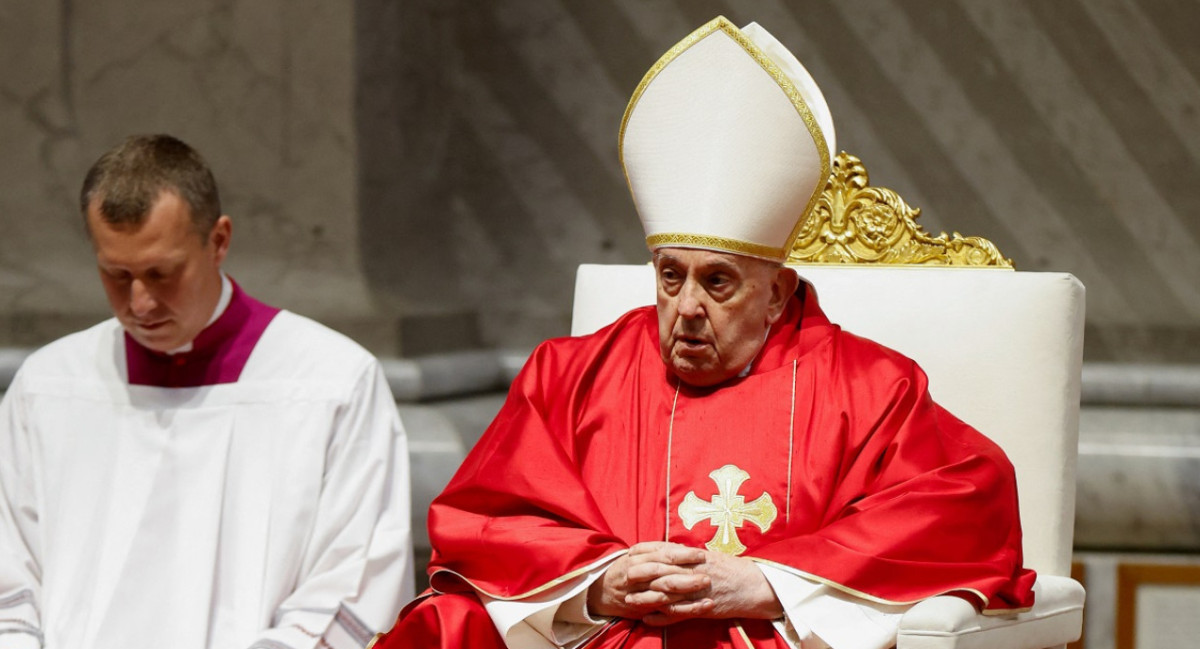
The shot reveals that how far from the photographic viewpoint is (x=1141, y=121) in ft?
15.7

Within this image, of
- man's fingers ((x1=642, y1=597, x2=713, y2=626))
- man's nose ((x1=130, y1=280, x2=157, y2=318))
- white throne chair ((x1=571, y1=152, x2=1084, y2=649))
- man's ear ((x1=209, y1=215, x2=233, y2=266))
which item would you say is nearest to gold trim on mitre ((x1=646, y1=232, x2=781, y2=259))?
white throne chair ((x1=571, y1=152, x2=1084, y2=649))

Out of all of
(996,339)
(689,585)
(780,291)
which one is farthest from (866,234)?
(689,585)

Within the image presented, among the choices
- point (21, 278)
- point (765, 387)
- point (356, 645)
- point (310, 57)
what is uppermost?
point (310, 57)

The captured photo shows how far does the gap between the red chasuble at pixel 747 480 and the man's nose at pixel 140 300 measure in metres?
0.76

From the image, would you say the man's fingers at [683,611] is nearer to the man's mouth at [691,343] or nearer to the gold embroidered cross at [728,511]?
the gold embroidered cross at [728,511]

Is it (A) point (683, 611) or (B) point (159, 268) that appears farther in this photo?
(B) point (159, 268)

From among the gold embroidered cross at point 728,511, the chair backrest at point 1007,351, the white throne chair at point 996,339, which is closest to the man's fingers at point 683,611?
the gold embroidered cross at point 728,511

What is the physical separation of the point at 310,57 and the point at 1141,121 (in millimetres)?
2544

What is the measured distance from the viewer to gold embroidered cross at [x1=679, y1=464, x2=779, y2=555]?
2982mm

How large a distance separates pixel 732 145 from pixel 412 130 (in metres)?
2.23

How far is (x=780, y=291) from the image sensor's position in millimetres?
3152

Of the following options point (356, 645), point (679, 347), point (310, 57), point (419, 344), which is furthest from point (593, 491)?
point (310, 57)

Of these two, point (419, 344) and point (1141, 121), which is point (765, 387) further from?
point (1141, 121)

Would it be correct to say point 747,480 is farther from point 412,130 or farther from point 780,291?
point 412,130
